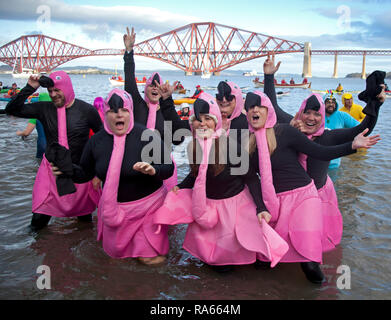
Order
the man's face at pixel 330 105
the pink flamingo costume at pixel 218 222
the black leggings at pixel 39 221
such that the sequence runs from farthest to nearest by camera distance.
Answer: the man's face at pixel 330 105 < the black leggings at pixel 39 221 < the pink flamingo costume at pixel 218 222

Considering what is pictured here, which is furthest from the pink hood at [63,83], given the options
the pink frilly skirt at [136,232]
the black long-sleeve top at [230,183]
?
the black long-sleeve top at [230,183]

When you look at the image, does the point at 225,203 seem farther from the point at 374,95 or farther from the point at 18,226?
the point at 18,226

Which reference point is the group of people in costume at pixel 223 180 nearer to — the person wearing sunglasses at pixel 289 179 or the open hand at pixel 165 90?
the person wearing sunglasses at pixel 289 179

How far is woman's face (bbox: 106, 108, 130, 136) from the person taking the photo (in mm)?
3203

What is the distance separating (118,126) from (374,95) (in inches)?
91.0

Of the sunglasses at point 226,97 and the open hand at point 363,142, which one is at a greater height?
the sunglasses at point 226,97

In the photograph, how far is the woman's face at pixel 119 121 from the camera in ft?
10.5

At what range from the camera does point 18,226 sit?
476cm

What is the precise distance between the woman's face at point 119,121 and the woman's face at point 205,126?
2.11 feet

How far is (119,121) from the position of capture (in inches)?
126

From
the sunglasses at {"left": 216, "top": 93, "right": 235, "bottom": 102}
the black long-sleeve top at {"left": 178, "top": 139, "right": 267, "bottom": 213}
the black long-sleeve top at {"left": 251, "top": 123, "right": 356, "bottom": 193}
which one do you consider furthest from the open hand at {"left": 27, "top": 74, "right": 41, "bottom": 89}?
the black long-sleeve top at {"left": 251, "top": 123, "right": 356, "bottom": 193}

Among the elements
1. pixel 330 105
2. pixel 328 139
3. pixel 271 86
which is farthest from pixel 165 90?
pixel 330 105
